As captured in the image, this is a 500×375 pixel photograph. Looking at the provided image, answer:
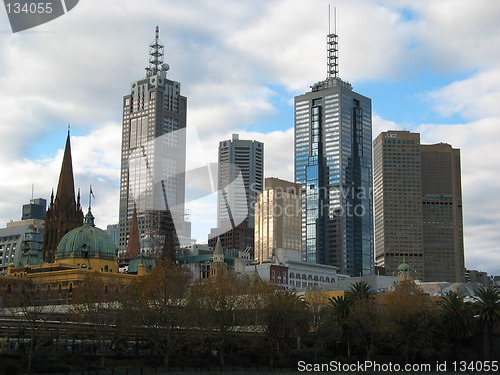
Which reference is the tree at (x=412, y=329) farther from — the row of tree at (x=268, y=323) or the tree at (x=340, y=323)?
the tree at (x=340, y=323)

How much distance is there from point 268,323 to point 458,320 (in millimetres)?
33051

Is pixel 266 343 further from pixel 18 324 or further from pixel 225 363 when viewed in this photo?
pixel 18 324

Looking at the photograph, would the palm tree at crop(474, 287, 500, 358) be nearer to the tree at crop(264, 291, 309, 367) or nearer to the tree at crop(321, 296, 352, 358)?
the tree at crop(321, 296, 352, 358)

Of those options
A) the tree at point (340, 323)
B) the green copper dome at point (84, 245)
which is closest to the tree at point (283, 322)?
the tree at point (340, 323)

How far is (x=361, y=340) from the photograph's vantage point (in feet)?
444

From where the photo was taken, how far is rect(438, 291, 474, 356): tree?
13750 cm

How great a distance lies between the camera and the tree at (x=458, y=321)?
451 feet

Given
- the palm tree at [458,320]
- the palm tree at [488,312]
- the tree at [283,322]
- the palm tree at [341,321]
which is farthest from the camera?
the palm tree at [488,312]

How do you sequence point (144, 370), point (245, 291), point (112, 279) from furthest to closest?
point (112, 279) → point (245, 291) → point (144, 370)

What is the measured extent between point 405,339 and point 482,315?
46.9 ft

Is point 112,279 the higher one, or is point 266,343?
point 112,279

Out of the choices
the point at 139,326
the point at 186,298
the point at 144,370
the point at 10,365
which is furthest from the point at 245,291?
the point at 10,365

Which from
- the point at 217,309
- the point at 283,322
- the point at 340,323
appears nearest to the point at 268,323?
the point at 283,322

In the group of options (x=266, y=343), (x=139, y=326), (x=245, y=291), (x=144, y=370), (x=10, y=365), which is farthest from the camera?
(x=245, y=291)
